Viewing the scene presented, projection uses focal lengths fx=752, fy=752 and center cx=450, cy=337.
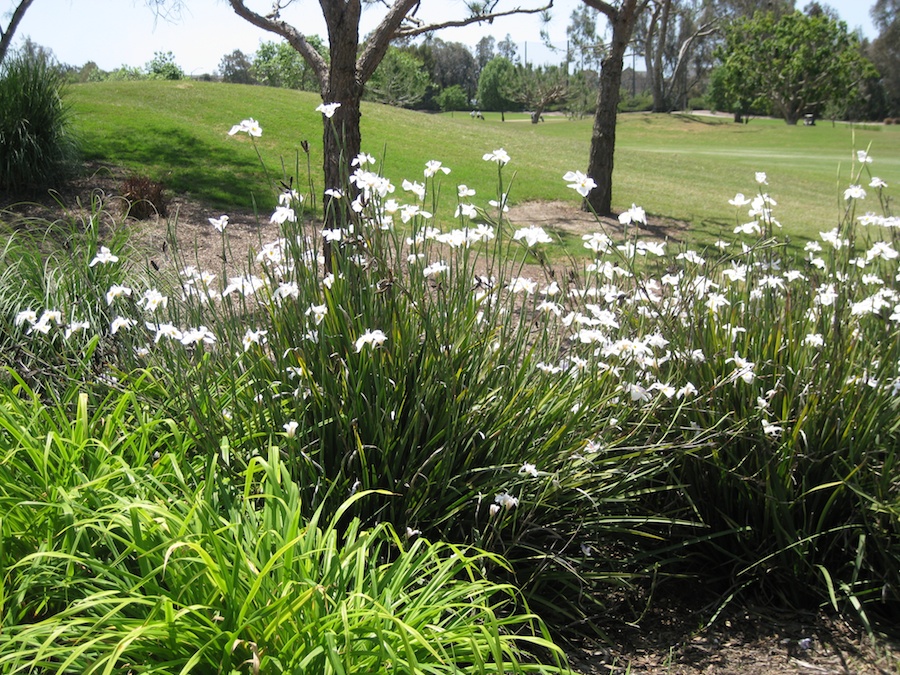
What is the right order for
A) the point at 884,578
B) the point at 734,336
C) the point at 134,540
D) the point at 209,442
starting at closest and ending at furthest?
1. the point at 134,540
2. the point at 209,442
3. the point at 884,578
4. the point at 734,336

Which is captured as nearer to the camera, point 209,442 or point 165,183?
point 209,442

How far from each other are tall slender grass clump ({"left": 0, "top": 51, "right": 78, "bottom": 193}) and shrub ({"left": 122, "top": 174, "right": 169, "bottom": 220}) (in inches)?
51.7

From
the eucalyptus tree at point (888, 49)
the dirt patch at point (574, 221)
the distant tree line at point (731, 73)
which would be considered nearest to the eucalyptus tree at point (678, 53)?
the distant tree line at point (731, 73)

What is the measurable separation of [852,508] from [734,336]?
856 millimetres

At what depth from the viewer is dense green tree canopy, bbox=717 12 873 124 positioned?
195ft

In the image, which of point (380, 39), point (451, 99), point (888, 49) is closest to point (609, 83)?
point (380, 39)

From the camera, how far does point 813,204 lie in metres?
16.2

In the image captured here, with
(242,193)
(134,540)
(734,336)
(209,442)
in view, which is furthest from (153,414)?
(242,193)

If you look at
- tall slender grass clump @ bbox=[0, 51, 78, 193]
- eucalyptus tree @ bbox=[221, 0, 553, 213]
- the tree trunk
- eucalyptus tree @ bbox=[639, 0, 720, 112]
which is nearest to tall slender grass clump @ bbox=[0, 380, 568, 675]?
eucalyptus tree @ bbox=[221, 0, 553, 213]

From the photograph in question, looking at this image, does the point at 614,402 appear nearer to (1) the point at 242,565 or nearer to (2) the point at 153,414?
(1) the point at 242,565

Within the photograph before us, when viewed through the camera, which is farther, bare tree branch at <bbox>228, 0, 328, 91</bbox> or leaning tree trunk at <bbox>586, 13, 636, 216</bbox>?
leaning tree trunk at <bbox>586, 13, 636, 216</bbox>

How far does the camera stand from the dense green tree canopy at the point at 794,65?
59.3m

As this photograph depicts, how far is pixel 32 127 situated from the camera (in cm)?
955

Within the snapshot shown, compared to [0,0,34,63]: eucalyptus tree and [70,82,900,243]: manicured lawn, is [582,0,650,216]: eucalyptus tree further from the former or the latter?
[0,0,34,63]: eucalyptus tree
